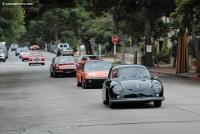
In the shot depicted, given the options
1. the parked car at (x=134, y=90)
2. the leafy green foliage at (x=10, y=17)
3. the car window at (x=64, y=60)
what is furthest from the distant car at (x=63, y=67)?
the parked car at (x=134, y=90)

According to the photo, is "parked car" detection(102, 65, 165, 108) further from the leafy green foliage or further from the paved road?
the leafy green foliage

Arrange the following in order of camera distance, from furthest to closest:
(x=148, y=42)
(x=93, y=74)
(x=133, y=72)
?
1. (x=148, y=42)
2. (x=93, y=74)
3. (x=133, y=72)

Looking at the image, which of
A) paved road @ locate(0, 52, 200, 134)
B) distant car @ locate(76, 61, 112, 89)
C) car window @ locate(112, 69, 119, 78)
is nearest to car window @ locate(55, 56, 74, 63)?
distant car @ locate(76, 61, 112, 89)

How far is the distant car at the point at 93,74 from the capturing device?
25609 millimetres

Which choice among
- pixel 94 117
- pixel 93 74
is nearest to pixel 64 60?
pixel 93 74

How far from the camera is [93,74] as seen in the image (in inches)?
1016

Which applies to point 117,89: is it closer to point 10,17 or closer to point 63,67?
point 63,67

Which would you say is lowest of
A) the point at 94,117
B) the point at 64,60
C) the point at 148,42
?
the point at 94,117

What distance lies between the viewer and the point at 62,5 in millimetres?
43406

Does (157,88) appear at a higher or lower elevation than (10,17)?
lower

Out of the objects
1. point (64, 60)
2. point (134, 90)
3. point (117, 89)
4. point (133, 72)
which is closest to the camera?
point (134, 90)

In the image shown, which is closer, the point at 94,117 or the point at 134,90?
the point at 94,117

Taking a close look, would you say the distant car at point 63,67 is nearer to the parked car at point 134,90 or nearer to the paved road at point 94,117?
the paved road at point 94,117

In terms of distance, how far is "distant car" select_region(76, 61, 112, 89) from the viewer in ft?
84.0
